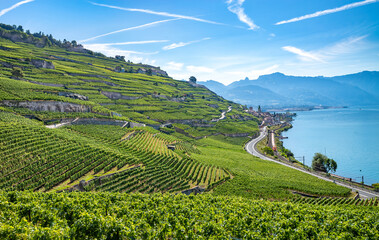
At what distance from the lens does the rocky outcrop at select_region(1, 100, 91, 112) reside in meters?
53.2

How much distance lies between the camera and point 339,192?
1706 inches

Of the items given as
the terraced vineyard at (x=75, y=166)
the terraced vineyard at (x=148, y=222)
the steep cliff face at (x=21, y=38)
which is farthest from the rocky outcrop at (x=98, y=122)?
the steep cliff face at (x=21, y=38)

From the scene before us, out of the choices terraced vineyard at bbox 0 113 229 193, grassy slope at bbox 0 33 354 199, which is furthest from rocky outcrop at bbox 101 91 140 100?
terraced vineyard at bbox 0 113 229 193

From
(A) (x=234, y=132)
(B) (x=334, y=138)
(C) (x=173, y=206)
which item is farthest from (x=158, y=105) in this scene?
(B) (x=334, y=138)

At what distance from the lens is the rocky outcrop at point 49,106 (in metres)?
53.2

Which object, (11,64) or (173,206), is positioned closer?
(173,206)

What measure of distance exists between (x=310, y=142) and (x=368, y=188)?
278ft

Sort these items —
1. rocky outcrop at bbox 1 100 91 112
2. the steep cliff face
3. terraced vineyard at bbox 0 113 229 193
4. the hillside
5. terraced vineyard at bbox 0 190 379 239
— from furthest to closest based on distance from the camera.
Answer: the steep cliff face → rocky outcrop at bbox 1 100 91 112 → terraced vineyard at bbox 0 113 229 193 → the hillside → terraced vineyard at bbox 0 190 379 239

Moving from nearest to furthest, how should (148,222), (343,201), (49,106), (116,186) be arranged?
(148,222) → (116,186) → (343,201) → (49,106)

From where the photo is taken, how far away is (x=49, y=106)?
198 ft

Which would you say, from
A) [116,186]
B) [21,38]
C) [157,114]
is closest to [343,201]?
[116,186]

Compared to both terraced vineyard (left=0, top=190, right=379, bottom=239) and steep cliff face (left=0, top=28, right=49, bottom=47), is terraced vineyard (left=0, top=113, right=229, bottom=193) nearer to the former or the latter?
terraced vineyard (left=0, top=190, right=379, bottom=239)

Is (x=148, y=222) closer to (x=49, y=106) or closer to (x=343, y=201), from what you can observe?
(x=343, y=201)

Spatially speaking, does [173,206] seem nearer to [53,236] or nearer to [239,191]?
[53,236]
